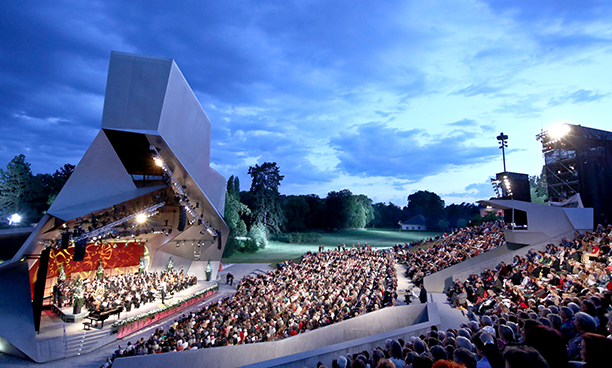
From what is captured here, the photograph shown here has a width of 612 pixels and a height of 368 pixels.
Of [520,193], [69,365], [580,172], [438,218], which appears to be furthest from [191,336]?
[438,218]

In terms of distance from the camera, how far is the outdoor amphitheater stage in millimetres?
Result: 10492

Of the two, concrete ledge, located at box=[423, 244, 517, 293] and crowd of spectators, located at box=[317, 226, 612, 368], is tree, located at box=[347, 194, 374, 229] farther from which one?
crowd of spectators, located at box=[317, 226, 612, 368]

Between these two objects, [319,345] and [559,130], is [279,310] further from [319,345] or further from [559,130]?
[559,130]

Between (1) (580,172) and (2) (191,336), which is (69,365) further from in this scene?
(1) (580,172)

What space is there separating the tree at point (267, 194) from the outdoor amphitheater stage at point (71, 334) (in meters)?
28.7

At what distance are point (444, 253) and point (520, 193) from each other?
6595 mm

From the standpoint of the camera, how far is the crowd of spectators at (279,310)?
880 cm

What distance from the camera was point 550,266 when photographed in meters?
10.4

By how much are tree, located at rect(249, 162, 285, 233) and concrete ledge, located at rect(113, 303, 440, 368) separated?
35.2 m

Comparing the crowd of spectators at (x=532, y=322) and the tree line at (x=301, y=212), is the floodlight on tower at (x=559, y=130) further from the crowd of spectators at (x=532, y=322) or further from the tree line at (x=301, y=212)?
the tree line at (x=301, y=212)

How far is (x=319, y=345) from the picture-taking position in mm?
8133

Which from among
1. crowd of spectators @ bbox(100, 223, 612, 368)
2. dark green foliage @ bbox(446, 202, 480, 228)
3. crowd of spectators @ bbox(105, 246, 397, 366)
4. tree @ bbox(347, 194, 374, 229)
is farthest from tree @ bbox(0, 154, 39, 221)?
dark green foliage @ bbox(446, 202, 480, 228)

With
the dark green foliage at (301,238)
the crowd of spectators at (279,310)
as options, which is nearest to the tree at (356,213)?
the dark green foliage at (301,238)

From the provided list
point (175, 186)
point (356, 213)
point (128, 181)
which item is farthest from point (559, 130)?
point (356, 213)
